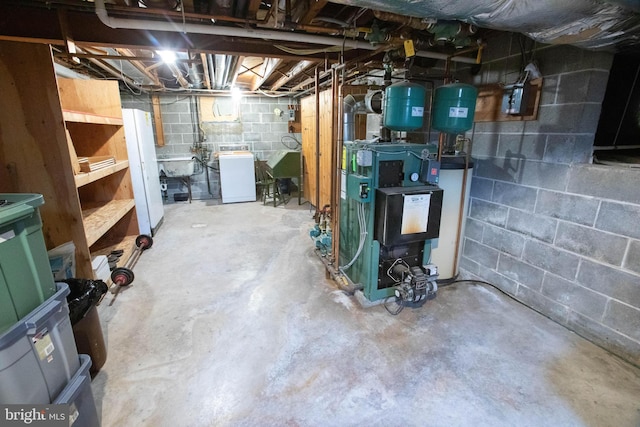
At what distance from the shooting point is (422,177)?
222cm

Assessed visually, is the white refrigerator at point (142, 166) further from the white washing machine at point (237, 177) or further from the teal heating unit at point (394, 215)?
the teal heating unit at point (394, 215)

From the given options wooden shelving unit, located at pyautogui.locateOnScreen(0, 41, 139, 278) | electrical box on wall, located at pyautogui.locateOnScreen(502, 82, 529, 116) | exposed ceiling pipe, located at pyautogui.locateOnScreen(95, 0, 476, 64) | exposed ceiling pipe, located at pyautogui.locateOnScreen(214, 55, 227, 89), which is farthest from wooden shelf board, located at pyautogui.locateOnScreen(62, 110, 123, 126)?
electrical box on wall, located at pyautogui.locateOnScreen(502, 82, 529, 116)

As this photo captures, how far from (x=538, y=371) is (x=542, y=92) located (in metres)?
1.77

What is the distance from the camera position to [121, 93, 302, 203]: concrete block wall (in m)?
5.71

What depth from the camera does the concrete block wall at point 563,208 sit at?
1781mm

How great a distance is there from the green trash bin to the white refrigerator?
7.94 feet

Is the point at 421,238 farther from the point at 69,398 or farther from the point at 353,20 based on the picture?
the point at 69,398

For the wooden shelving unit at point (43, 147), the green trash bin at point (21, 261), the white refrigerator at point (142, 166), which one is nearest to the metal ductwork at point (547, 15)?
the green trash bin at point (21, 261)

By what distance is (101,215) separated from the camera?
2863mm

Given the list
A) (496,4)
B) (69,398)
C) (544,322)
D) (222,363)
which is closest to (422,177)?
(496,4)

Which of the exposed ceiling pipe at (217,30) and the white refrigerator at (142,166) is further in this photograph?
the white refrigerator at (142,166)

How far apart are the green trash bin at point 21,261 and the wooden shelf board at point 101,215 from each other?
1123mm

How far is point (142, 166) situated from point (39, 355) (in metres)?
2.84

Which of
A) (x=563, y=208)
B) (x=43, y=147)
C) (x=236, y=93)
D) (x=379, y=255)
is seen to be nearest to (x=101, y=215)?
(x=43, y=147)
